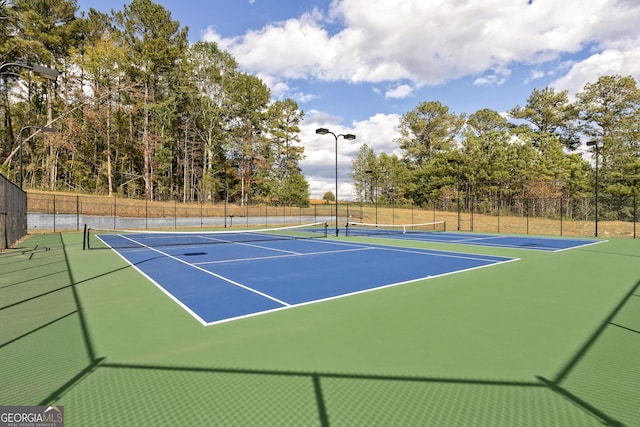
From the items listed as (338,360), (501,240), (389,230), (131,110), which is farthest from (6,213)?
(131,110)

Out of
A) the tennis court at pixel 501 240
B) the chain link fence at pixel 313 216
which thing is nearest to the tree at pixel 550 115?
the chain link fence at pixel 313 216

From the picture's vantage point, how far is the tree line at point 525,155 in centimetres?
4188

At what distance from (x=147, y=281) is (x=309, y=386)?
6334mm

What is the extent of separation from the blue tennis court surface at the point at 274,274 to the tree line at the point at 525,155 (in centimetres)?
2763

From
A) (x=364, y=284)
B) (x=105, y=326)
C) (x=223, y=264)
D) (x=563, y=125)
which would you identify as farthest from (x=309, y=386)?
(x=563, y=125)

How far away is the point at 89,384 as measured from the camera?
3158mm

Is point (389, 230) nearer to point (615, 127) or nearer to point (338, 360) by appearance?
point (338, 360)

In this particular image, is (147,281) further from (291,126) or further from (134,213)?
(291,126)

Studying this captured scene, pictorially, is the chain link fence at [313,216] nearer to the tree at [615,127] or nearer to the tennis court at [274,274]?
the tree at [615,127]

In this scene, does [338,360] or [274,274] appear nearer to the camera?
[338,360]

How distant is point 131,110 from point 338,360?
47467 mm

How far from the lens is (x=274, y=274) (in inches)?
349

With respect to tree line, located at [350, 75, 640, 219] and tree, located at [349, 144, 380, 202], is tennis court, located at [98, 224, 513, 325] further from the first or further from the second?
tree, located at [349, 144, 380, 202]

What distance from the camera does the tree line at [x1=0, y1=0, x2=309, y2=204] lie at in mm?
37219
